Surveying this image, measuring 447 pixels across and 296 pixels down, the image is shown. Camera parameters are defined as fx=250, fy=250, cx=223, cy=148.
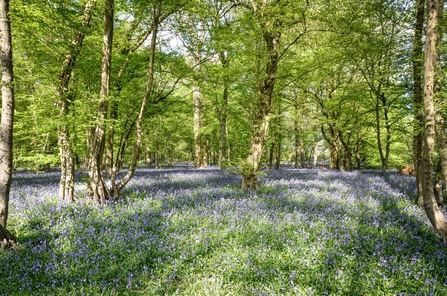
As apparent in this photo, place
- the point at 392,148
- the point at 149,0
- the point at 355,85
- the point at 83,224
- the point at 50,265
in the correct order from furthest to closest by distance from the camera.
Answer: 1. the point at 392,148
2. the point at 355,85
3. the point at 149,0
4. the point at 83,224
5. the point at 50,265

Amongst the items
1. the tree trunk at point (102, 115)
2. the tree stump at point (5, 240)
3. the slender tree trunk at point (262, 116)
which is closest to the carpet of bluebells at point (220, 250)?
the tree stump at point (5, 240)

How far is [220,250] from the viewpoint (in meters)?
4.68

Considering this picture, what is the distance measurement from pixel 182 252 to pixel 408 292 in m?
3.56

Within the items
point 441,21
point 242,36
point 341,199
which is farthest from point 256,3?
point 341,199

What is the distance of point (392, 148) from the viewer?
Result: 3284 cm

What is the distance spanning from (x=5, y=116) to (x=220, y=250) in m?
4.80

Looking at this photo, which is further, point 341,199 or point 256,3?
point 256,3

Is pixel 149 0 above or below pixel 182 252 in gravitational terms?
above

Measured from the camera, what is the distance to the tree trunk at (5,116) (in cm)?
460

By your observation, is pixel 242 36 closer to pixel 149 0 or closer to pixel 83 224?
pixel 149 0

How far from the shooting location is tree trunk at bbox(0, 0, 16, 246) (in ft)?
15.1

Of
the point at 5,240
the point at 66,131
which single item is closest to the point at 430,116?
the point at 5,240

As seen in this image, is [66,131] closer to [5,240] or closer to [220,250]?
[5,240]

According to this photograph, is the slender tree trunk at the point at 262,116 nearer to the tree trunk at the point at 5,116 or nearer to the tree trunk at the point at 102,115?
the tree trunk at the point at 102,115
